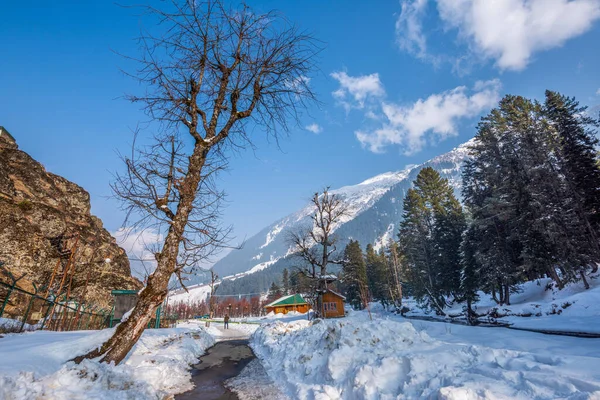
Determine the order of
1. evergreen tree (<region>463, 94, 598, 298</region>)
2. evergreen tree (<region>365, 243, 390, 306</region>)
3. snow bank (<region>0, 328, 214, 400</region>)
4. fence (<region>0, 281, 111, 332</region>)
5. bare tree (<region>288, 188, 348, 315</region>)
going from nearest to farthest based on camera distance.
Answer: snow bank (<region>0, 328, 214, 400</region>)
fence (<region>0, 281, 111, 332</region>)
evergreen tree (<region>463, 94, 598, 298</region>)
bare tree (<region>288, 188, 348, 315</region>)
evergreen tree (<region>365, 243, 390, 306</region>)

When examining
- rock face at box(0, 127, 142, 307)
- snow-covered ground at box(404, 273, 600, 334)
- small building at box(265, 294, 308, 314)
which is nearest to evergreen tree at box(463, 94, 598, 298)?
snow-covered ground at box(404, 273, 600, 334)

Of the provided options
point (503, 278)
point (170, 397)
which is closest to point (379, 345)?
point (170, 397)

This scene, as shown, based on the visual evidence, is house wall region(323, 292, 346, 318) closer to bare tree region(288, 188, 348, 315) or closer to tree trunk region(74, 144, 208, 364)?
bare tree region(288, 188, 348, 315)

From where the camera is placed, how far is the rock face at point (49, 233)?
17578 mm

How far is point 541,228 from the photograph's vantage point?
2056 centimetres

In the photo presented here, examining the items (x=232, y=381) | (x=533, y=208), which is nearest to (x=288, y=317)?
(x=533, y=208)

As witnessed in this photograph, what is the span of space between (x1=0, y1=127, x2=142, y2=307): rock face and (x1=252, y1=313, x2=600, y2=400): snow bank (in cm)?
1452

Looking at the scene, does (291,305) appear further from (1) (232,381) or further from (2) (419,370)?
(2) (419,370)

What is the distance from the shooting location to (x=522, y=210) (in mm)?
23219

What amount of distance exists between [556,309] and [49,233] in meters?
35.5

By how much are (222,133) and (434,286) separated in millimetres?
32741

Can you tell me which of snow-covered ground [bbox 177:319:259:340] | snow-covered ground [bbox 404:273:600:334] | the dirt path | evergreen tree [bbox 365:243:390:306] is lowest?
snow-covered ground [bbox 177:319:259:340]

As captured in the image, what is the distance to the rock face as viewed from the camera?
17.6 m

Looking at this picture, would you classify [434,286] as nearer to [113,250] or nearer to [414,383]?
[414,383]
